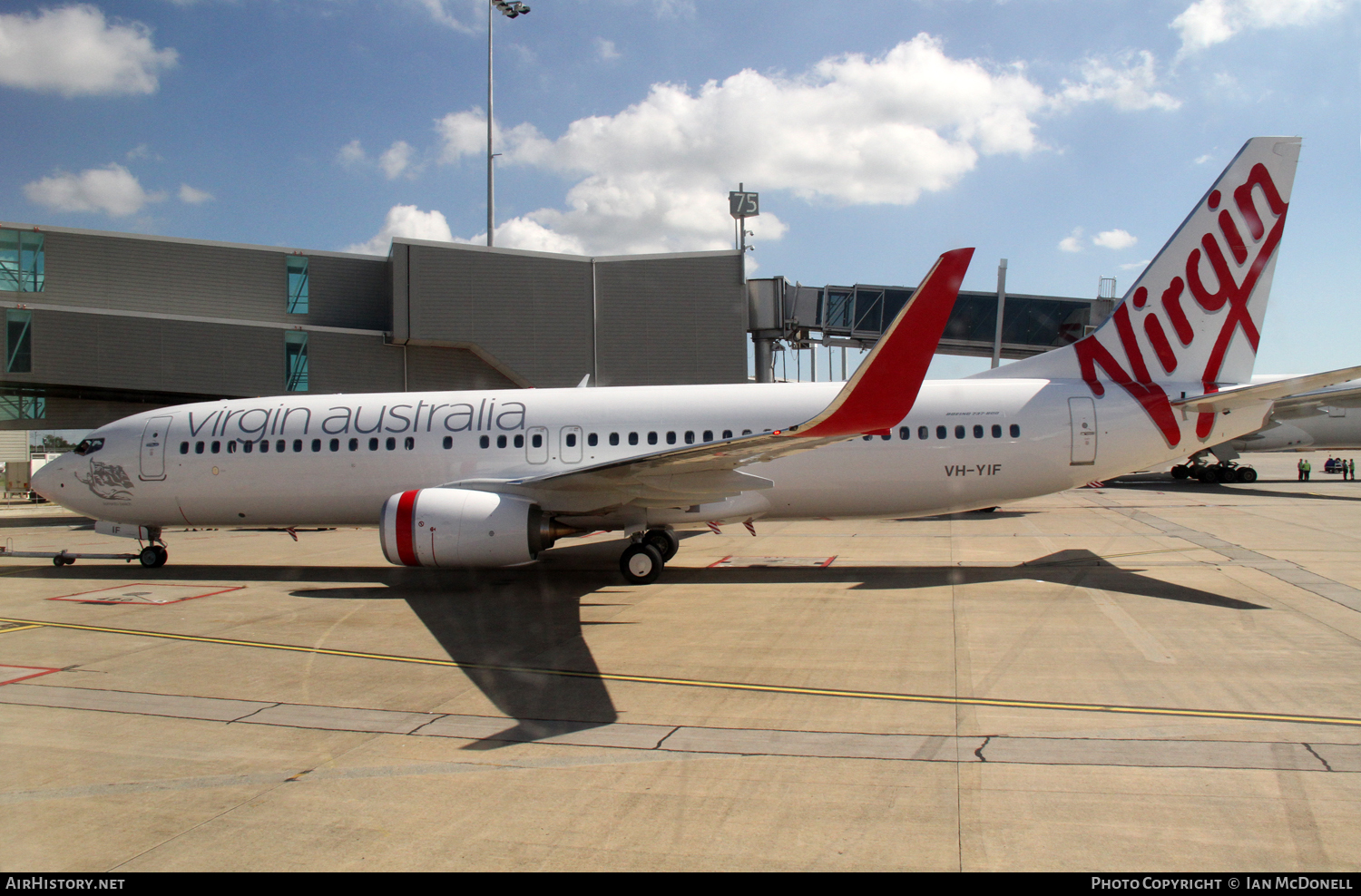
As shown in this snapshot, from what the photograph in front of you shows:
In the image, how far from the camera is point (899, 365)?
32.0 feet

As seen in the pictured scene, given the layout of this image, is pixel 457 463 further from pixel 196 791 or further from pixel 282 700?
pixel 196 791

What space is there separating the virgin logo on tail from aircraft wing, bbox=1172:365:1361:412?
1.10ft

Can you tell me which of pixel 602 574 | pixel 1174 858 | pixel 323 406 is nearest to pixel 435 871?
pixel 1174 858

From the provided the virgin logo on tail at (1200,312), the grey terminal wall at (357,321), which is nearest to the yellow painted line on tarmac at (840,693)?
the virgin logo on tail at (1200,312)

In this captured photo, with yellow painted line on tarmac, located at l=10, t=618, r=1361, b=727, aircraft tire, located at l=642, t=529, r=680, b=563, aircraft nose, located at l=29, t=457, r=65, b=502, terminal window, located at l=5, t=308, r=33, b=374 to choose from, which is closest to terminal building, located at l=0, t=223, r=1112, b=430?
terminal window, located at l=5, t=308, r=33, b=374

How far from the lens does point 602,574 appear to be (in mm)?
14555

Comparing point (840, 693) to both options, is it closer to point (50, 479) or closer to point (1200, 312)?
point (1200, 312)

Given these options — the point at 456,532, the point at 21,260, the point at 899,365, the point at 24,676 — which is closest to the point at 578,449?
the point at 456,532

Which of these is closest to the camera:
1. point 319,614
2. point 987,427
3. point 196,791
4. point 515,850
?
point 515,850

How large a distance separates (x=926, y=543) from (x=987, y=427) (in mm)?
5288

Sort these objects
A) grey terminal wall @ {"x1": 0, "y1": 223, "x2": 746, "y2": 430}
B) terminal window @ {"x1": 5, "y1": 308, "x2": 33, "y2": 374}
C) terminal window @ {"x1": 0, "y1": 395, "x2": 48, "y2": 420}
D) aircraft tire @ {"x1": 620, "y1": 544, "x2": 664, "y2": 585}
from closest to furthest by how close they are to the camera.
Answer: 1. aircraft tire @ {"x1": 620, "y1": 544, "x2": 664, "y2": 585}
2. terminal window @ {"x1": 5, "y1": 308, "x2": 33, "y2": 374}
3. grey terminal wall @ {"x1": 0, "y1": 223, "x2": 746, "y2": 430}
4. terminal window @ {"x1": 0, "y1": 395, "x2": 48, "y2": 420}

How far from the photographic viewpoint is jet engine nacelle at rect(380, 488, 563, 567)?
1209 centimetres

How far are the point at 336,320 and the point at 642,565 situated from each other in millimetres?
23758

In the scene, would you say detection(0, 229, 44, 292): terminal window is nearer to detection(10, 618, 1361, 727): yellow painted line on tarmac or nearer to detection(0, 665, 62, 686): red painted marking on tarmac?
detection(0, 665, 62, 686): red painted marking on tarmac
